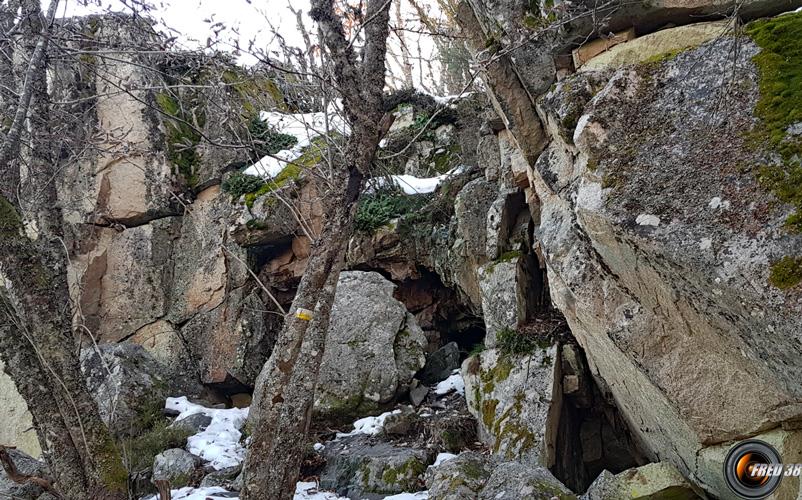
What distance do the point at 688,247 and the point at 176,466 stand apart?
580 cm

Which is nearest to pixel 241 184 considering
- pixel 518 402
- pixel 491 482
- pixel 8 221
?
pixel 8 221

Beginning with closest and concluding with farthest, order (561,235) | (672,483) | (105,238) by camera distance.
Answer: (672,483)
(561,235)
(105,238)

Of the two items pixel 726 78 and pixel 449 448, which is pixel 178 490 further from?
pixel 726 78

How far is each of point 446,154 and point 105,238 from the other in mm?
6706

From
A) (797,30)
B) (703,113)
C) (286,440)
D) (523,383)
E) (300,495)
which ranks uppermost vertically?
(797,30)

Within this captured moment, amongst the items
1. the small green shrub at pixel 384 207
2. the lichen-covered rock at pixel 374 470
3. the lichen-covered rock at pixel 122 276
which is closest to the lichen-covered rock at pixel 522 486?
the lichen-covered rock at pixel 374 470

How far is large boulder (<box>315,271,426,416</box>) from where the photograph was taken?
6922 millimetres

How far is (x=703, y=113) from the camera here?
2.92 m

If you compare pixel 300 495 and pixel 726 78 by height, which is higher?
pixel 726 78

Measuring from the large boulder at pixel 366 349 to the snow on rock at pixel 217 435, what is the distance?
120 cm

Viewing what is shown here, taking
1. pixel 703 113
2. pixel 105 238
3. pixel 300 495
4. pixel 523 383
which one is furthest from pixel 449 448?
pixel 105 238

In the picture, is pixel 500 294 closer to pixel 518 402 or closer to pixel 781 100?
pixel 518 402

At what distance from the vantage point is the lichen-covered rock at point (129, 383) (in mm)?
7219

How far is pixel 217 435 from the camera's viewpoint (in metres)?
6.96
